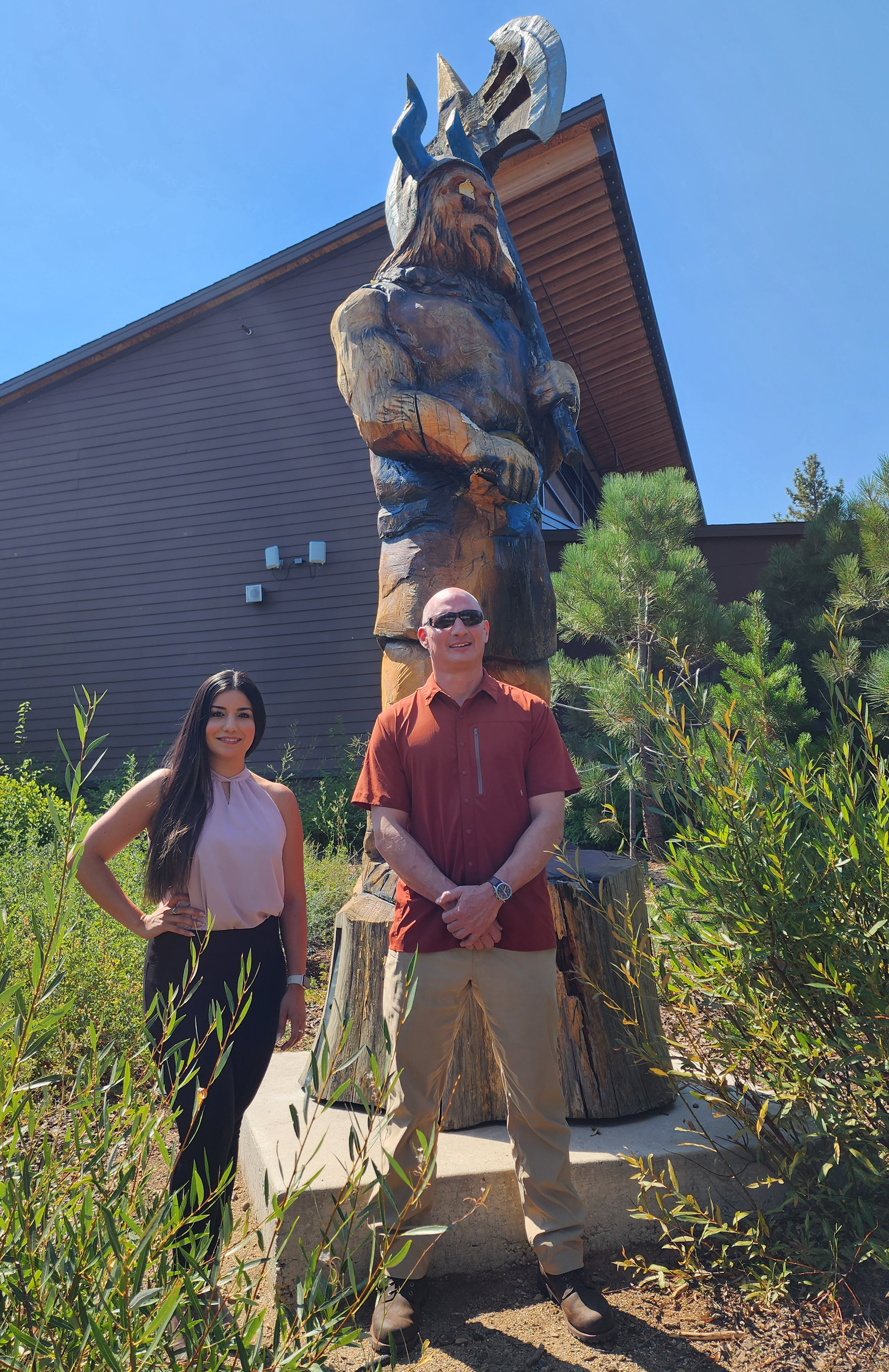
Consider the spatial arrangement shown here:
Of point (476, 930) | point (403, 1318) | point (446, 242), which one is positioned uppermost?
point (446, 242)

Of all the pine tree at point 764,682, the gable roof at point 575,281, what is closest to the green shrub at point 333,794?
the pine tree at point 764,682

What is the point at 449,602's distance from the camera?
6.91 feet

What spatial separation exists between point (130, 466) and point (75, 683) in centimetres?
275

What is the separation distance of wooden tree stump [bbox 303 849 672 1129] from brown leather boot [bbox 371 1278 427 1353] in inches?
20.3

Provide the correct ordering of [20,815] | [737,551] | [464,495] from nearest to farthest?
[464,495], [20,815], [737,551]

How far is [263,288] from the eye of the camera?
10477mm

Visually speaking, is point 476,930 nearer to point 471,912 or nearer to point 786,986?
point 471,912

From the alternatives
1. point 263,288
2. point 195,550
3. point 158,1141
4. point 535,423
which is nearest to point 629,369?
point 263,288

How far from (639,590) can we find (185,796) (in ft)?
17.3

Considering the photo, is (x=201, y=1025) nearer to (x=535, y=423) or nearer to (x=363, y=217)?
(x=535, y=423)

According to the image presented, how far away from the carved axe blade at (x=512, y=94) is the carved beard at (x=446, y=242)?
520 millimetres

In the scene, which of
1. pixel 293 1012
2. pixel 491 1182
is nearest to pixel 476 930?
pixel 293 1012

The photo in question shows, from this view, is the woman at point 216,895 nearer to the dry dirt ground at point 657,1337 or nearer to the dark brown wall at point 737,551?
the dry dirt ground at point 657,1337

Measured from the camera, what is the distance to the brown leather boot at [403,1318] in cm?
178
